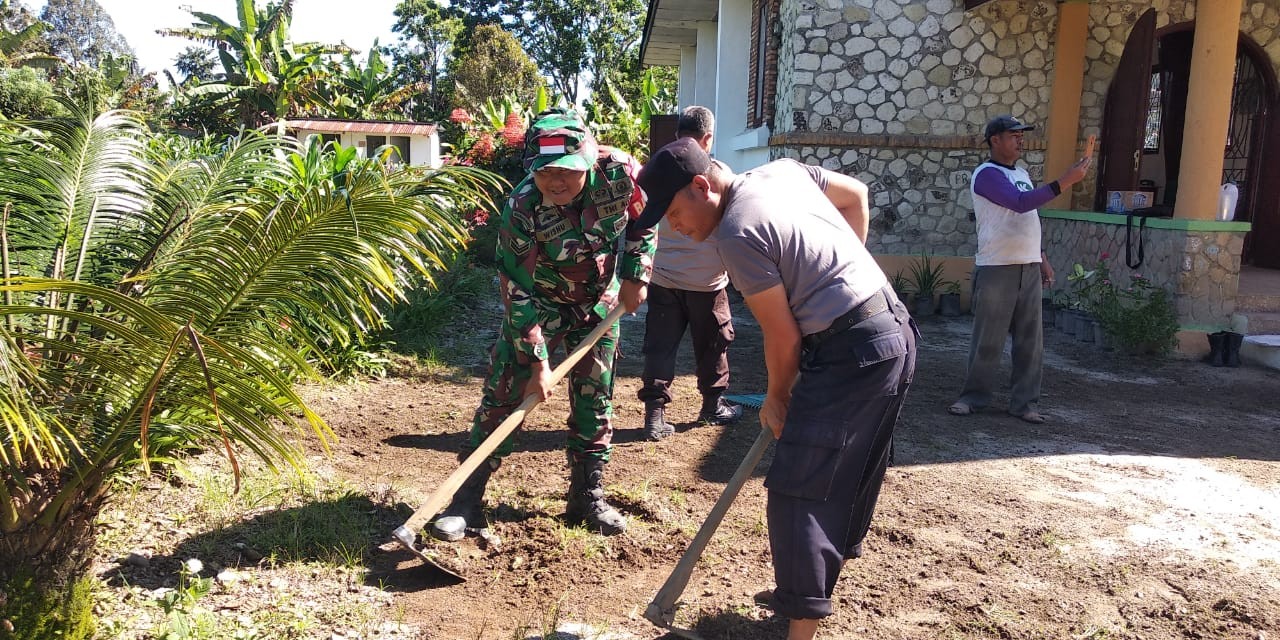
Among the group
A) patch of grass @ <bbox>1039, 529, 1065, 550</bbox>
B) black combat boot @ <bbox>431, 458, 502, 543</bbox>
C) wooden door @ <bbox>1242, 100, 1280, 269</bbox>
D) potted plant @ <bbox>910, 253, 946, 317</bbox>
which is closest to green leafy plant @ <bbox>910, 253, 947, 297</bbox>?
potted plant @ <bbox>910, 253, 946, 317</bbox>

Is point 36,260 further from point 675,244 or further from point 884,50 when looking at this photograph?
point 884,50

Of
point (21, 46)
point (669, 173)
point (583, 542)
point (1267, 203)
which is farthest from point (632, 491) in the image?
point (21, 46)

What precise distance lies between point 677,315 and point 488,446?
7.30ft

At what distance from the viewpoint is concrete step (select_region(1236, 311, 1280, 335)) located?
7.53m

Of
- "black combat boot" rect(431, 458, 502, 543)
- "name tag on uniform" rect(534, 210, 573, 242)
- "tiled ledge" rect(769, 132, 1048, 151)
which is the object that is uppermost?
"tiled ledge" rect(769, 132, 1048, 151)

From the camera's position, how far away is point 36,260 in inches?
124

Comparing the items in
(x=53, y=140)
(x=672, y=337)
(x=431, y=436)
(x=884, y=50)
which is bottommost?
(x=431, y=436)

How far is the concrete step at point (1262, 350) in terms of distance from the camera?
7.12 m

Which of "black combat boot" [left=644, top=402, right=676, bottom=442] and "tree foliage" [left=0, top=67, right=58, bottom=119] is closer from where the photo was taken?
"black combat boot" [left=644, top=402, right=676, bottom=442]

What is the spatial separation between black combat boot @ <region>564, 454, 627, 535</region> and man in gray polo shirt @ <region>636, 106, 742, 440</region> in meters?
1.31

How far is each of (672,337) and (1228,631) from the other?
2.99 m

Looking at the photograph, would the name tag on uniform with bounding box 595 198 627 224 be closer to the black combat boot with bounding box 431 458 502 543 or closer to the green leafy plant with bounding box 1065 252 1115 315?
the black combat boot with bounding box 431 458 502 543

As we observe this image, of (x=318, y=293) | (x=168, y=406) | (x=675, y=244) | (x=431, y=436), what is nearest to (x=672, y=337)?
(x=675, y=244)

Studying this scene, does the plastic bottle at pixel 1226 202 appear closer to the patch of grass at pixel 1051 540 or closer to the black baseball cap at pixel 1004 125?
the black baseball cap at pixel 1004 125
